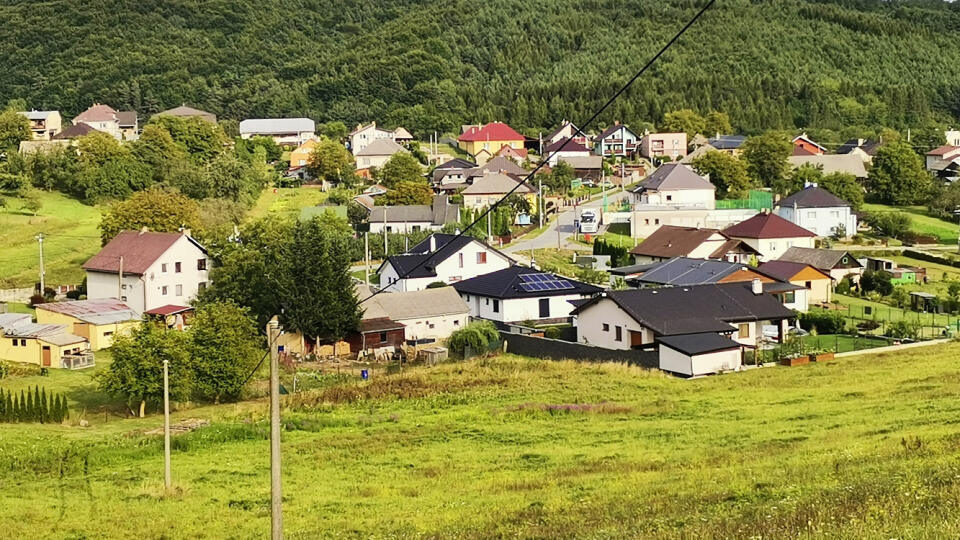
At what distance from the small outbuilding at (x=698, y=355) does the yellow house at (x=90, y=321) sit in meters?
15.9

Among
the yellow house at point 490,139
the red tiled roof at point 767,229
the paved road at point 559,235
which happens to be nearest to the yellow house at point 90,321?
the paved road at point 559,235

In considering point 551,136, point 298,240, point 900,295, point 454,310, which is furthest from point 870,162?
point 298,240

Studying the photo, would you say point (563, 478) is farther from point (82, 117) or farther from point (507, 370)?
point (82, 117)

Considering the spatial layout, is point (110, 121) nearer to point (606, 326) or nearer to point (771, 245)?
point (771, 245)

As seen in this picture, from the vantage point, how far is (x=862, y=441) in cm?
1534

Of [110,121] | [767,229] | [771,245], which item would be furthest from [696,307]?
[110,121]

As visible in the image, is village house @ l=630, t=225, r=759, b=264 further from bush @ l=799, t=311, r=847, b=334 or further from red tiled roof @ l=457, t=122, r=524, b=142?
red tiled roof @ l=457, t=122, r=524, b=142

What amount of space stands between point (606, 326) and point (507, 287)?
560 cm

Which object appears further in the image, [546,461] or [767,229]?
[767,229]

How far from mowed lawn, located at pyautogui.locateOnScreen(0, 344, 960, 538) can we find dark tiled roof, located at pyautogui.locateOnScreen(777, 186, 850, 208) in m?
23.5

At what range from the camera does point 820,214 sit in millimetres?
49031

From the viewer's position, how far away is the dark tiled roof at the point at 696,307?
2759 centimetres

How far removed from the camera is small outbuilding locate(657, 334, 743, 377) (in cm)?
2544

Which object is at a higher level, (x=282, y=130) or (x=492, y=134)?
(x=282, y=130)
